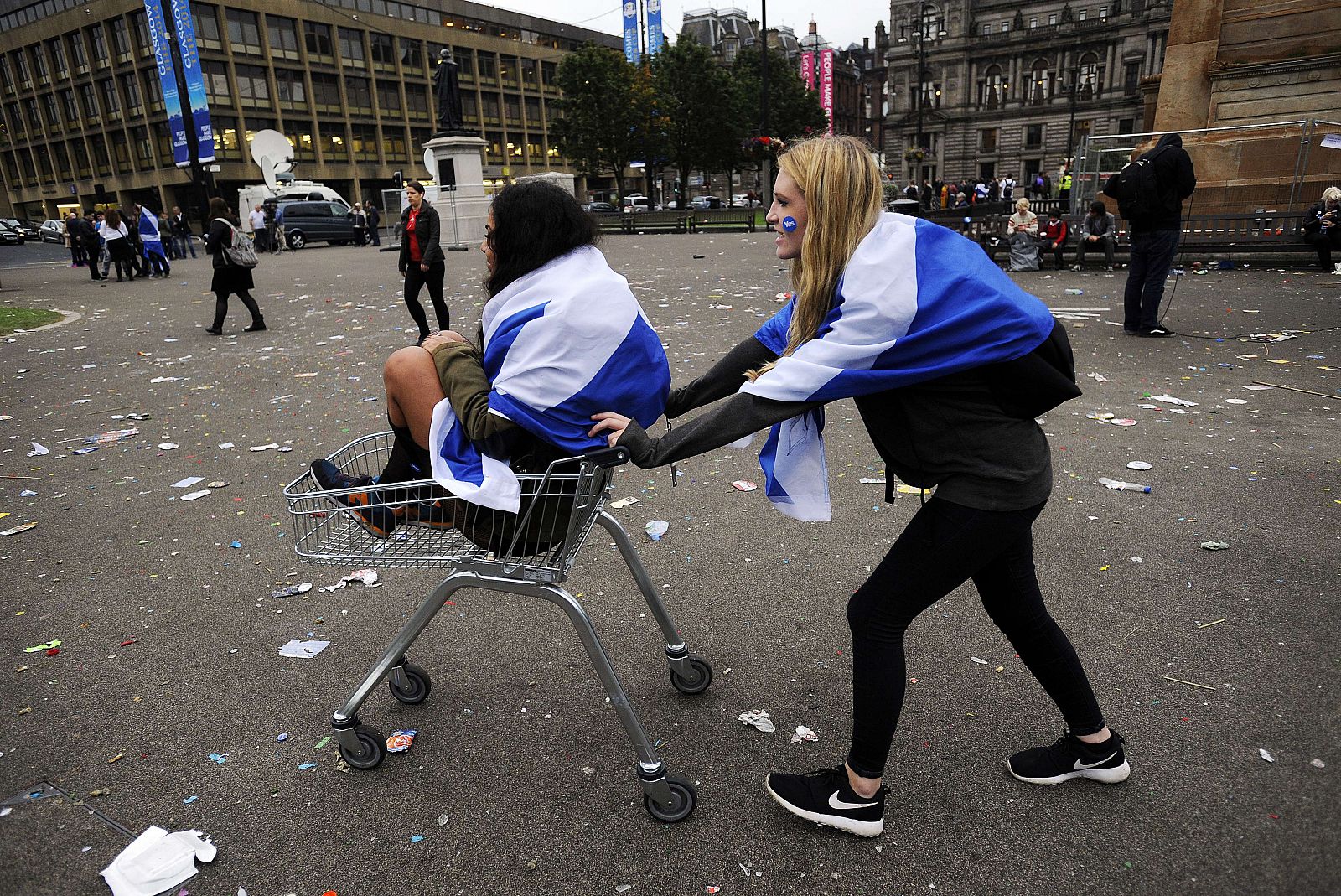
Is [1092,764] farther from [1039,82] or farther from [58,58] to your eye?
[1039,82]

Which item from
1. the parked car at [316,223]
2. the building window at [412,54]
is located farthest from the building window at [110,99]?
the parked car at [316,223]

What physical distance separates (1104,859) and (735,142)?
55002 mm

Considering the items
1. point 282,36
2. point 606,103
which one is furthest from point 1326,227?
point 282,36

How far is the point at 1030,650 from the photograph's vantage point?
2455 mm

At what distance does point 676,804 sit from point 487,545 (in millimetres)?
963

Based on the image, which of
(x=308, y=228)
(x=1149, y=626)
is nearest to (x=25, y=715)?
(x=1149, y=626)

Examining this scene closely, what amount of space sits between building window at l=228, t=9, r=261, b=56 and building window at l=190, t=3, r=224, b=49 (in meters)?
0.81

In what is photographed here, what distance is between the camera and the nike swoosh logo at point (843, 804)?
2361 mm

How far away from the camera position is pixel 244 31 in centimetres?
5803

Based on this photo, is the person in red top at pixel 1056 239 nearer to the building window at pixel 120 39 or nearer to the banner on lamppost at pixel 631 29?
the banner on lamppost at pixel 631 29

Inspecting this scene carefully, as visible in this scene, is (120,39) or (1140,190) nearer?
(1140,190)

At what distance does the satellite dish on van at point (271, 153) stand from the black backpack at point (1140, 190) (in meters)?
35.9

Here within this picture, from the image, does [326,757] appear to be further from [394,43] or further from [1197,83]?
[394,43]

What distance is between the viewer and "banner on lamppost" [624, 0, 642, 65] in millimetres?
53719
